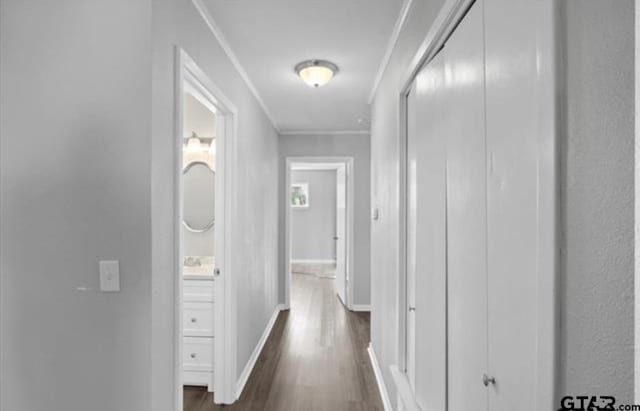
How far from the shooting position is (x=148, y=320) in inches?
→ 55.5

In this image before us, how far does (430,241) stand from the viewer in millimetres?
1540

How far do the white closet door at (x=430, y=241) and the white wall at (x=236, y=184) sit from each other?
1.14 meters

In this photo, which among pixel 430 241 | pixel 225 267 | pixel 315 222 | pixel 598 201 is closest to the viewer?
pixel 598 201

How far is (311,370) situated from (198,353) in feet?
3.27

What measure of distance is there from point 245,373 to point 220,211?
141 cm

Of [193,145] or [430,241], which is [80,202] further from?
[193,145]

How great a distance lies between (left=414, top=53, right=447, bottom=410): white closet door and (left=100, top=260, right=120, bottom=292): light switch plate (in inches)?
50.7

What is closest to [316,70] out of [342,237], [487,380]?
[487,380]

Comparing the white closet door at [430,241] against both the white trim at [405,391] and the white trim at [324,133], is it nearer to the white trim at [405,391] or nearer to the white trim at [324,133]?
the white trim at [405,391]

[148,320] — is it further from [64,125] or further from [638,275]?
[638,275]

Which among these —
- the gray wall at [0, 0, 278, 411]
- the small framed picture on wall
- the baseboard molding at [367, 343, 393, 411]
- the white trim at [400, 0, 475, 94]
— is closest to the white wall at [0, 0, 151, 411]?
the gray wall at [0, 0, 278, 411]

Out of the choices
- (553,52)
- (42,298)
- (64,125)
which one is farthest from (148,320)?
(553,52)

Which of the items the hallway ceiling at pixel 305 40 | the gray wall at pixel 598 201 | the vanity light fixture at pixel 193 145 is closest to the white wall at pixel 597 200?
the gray wall at pixel 598 201

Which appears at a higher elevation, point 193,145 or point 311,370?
point 193,145
